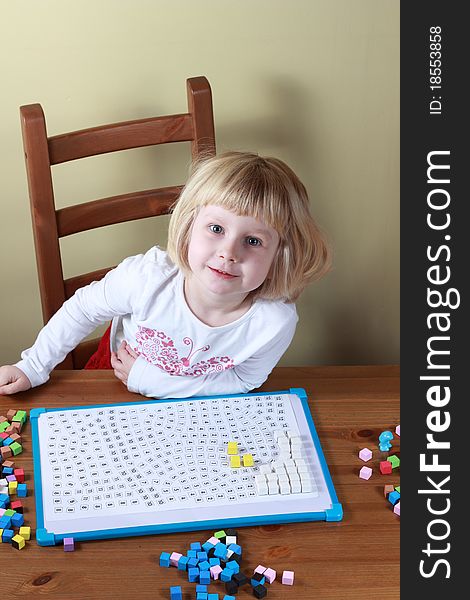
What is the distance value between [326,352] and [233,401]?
2.42 ft

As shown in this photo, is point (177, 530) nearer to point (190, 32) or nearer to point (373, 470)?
point (373, 470)

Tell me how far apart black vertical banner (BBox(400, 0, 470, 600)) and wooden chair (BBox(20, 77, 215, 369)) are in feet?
1.67

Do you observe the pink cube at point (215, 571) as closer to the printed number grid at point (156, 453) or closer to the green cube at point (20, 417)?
the printed number grid at point (156, 453)

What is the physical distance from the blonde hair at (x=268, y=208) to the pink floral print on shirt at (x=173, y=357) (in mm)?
135

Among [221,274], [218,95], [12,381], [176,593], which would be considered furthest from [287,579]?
[218,95]

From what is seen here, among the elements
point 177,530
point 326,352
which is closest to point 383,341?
point 326,352

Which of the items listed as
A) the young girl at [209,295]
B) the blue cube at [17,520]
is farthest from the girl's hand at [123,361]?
the blue cube at [17,520]

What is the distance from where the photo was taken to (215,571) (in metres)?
1.24

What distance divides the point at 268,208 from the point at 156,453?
1.40ft

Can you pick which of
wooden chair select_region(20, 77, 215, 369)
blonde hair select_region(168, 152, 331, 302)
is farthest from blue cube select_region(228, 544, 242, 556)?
wooden chair select_region(20, 77, 215, 369)

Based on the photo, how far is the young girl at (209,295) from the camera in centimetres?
149

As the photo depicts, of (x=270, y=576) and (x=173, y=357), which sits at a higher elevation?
(x=173, y=357)

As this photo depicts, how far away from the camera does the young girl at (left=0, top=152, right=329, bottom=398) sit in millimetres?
1493

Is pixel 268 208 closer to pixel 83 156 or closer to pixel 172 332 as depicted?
pixel 172 332
